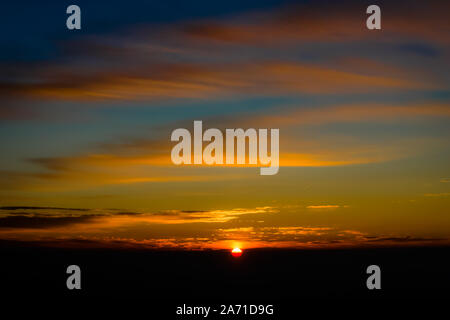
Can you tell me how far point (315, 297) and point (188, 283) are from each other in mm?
21779

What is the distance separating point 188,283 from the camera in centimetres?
9575
